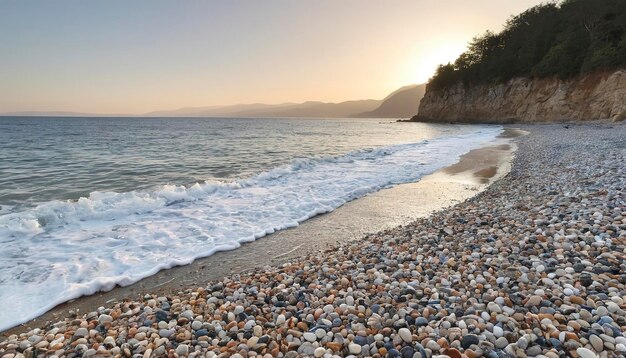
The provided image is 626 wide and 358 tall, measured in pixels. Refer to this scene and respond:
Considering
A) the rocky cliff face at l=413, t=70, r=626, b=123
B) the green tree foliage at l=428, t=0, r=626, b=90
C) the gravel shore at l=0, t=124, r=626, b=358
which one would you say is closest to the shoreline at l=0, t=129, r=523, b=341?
the gravel shore at l=0, t=124, r=626, b=358

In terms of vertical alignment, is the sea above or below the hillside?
below

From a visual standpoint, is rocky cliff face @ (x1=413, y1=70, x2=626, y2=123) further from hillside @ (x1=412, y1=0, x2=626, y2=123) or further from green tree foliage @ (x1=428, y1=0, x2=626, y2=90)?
green tree foliage @ (x1=428, y1=0, x2=626, y2=90)

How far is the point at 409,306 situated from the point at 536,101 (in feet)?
200

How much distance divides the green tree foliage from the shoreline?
44155 mm

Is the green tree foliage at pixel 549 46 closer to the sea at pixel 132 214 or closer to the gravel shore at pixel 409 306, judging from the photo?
the sea at pixel 132 214

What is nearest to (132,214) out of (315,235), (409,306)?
(315,235)

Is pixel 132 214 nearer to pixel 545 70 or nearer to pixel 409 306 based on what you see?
pixel 409 306

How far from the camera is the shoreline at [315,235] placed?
447 centimetres

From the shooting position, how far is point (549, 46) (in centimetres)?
5350

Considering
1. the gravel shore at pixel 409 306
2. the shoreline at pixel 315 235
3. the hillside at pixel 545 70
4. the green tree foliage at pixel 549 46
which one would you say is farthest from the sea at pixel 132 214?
the green tree foliage at pixel 549 46

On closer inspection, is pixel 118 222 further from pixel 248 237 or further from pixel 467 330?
pixel 467 330

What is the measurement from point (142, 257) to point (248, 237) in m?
2.02

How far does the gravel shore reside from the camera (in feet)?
8.64

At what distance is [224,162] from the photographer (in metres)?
18.4
